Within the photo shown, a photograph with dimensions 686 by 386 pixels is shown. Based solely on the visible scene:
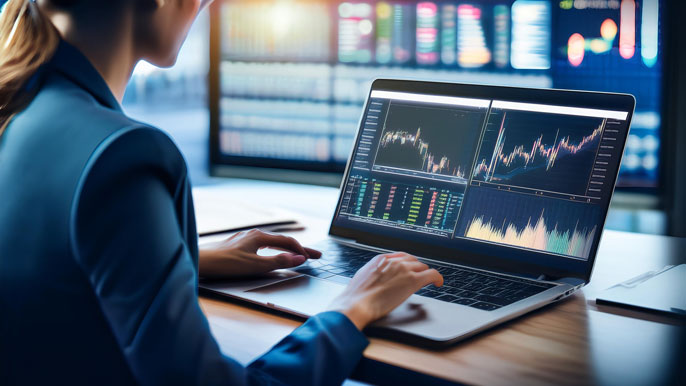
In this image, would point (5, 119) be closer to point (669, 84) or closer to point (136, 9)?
point (136, 9)

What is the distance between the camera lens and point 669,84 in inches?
58.9

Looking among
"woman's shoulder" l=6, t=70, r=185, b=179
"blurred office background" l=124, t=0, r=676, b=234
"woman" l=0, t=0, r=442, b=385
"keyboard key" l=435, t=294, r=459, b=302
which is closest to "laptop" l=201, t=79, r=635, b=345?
"keyboard key" l=435, t=294, r=459, b=302

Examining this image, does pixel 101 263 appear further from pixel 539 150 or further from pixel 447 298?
pixel 539 150

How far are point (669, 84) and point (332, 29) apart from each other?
2.56ft

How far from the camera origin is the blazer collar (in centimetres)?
69

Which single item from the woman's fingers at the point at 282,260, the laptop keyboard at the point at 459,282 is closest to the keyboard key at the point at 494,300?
the laptop keyboard at the point at 459,282

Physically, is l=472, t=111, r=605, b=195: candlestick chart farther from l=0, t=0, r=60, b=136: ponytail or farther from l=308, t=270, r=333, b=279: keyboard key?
l=0, t=0, r=60, b=136: ponytail

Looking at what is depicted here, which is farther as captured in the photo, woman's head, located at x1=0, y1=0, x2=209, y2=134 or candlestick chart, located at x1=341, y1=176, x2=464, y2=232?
candlestick chart, located at x1=341, y1=176, x2=464, y2=232

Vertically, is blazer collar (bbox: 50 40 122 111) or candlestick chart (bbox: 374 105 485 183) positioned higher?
blazer collar (bbox: 50 40 122 111)

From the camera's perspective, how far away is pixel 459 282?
93 centimetres

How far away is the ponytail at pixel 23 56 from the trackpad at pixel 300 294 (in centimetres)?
35

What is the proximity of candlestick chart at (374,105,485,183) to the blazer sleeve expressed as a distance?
59 centimetres

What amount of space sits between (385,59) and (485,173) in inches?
26.7

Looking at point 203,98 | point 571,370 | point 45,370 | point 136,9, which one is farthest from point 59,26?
point 203,98
